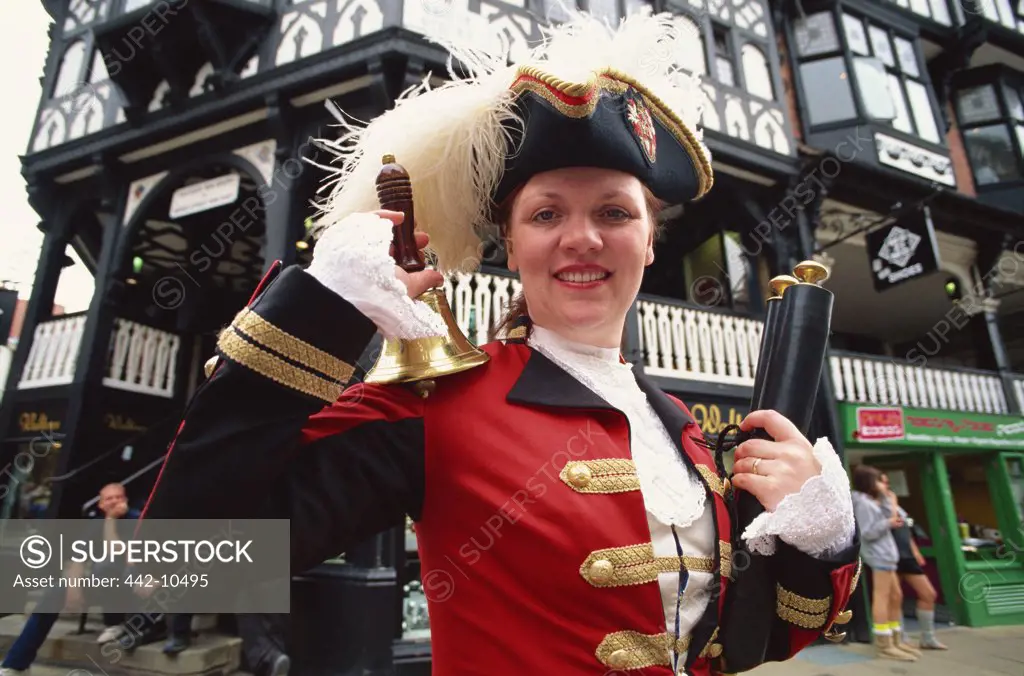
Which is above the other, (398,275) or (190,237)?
(190,237)

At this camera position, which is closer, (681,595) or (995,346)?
(681,595)

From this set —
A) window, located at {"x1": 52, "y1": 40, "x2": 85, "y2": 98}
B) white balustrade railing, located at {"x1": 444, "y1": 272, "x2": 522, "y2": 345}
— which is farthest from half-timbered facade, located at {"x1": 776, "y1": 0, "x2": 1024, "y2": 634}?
window, located at {"x1": 52, "y1": 40, "x2": 85, "y2": 98}

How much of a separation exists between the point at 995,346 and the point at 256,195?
12932mm

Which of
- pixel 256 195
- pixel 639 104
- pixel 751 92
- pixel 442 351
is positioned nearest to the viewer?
pixel 442 351

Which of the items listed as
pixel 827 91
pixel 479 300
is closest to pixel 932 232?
pixel 827 91

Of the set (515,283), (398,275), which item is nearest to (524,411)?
(398,275)

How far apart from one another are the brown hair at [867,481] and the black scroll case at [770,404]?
6528 millimetres

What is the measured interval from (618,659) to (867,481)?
278 inches

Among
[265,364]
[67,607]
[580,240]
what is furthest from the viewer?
[67,607]

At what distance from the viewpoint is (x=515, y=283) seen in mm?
6863

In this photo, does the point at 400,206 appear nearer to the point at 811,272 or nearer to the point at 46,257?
the point at 811,272

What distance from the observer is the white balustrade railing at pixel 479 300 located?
21.0ft

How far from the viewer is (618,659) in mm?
1004

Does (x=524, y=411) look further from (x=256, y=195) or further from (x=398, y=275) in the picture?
(x=256, y=195)
